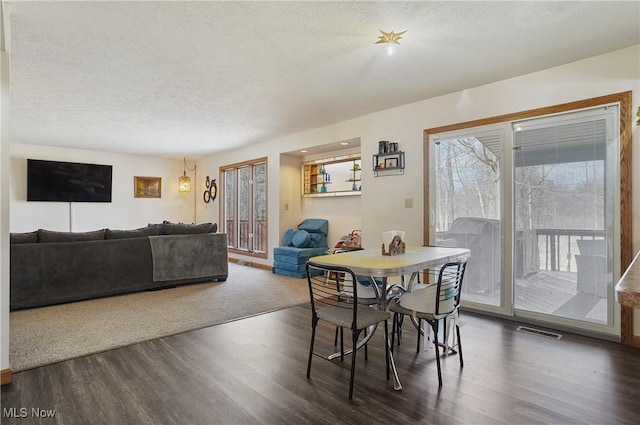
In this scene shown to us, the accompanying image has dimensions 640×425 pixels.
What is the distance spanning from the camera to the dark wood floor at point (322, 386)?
1.90 m

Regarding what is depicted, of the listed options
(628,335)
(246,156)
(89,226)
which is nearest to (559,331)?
(628,335)

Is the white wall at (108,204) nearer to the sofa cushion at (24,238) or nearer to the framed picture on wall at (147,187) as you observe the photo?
the framed picture on wall at (147,187)

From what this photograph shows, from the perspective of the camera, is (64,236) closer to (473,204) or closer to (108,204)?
(108,204)

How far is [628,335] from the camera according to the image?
2898 millimetres

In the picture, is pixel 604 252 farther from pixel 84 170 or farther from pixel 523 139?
pixel 84 170

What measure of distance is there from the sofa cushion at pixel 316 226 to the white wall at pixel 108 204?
12.8 feet

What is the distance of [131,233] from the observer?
15.8 ft

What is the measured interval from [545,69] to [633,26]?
2.53 feet

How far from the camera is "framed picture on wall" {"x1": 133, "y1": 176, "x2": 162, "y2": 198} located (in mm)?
8372

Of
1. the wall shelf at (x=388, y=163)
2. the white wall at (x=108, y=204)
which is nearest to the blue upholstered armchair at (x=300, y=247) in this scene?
the wall shelf at (x=388, y=163)

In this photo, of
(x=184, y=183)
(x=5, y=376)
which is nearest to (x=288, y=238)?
(x=184, y=183)

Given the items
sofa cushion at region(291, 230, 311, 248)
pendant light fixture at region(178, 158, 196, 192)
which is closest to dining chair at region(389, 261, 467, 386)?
sofa cushion at region(291, 230, 311, 248)

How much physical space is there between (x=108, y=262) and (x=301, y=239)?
2.88 meters

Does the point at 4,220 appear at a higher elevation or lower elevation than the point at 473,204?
lower
